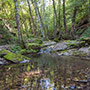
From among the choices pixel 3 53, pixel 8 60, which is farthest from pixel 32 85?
pixel 3 53

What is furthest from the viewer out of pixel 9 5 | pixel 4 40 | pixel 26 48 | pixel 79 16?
pixel 9 5

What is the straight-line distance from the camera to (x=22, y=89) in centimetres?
267

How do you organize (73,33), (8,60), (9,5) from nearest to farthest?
1. (8,60)
2. (73,33)
3. (9,5)

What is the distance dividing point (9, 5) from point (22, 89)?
25352mm

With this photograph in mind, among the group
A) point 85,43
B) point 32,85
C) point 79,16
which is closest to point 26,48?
point 85,43

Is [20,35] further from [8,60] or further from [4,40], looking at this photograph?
[8,60]

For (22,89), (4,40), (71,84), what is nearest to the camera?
(22,89)

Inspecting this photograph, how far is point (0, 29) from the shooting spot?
11.0 metres

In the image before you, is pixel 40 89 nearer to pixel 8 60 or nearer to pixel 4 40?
pixel 8 60

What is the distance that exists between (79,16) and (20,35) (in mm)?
13333

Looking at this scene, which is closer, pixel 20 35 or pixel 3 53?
pixel 3 53

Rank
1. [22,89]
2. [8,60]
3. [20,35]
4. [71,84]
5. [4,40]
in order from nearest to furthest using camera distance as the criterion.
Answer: [22,89] < [71,84] < [8,60] < [20,35] < [4,40]

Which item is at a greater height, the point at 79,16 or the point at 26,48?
the point at 79,16

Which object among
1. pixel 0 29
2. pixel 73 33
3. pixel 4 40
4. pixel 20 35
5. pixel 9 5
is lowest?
pixel 73 33
